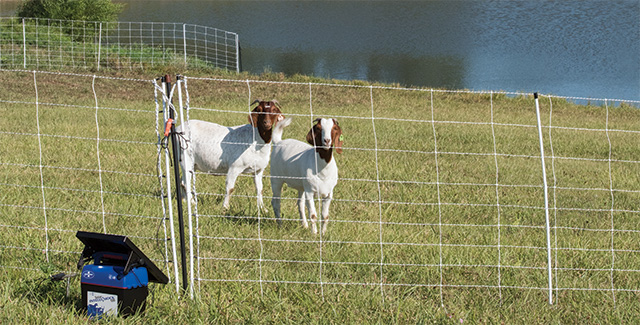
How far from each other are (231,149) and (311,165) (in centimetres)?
168

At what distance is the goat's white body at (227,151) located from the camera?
7.52m

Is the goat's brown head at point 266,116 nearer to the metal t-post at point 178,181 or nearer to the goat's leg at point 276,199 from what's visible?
the goat's leg at point 276,199

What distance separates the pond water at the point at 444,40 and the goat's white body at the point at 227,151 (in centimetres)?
1471

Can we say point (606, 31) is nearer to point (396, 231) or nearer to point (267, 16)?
point (267, 16)

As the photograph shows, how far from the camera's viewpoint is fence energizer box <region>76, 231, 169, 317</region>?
14.2 feet

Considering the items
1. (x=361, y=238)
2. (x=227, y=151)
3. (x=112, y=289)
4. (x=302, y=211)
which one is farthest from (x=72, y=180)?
(x=112, y=289)

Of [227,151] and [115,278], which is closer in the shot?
[115,278]

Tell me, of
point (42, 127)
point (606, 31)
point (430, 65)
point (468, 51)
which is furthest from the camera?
point (606, 31)

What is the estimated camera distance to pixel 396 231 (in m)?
6.62

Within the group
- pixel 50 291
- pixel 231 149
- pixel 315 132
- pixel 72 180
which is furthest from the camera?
pixel 72 180

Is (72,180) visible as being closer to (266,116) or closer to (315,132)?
(266,116)

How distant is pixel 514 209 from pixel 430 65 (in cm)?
1846

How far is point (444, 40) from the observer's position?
29625 mm

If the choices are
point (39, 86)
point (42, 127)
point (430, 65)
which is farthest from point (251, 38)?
point (42, 127)
